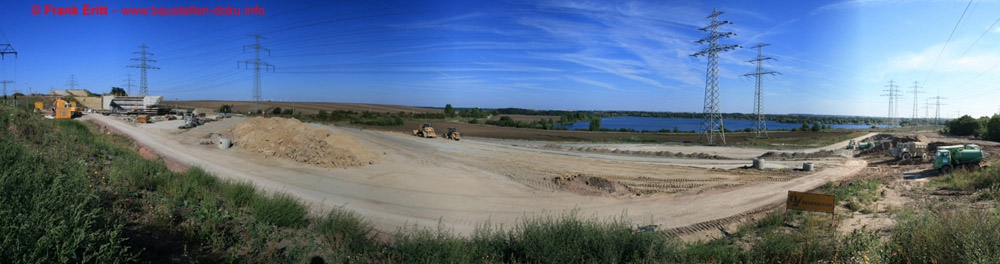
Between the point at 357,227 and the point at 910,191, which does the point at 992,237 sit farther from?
the point at 910,191

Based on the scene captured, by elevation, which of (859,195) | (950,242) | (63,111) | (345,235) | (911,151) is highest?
(63,111)

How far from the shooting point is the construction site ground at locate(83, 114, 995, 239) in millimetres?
9617

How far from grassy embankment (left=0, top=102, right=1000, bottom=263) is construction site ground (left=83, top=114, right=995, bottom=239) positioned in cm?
110

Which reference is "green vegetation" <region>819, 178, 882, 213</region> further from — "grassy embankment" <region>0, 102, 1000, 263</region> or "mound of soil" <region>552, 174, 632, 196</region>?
"mound of soil" <region>552, 174, 632, 196</region>

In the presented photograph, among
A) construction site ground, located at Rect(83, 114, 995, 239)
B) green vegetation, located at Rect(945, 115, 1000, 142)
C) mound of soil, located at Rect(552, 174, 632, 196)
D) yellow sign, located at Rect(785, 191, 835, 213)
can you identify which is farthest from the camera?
green vegetation, located at Rect(945, 115, 1000, 142)

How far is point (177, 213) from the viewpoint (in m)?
5.34

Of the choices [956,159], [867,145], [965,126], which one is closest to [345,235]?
[956,159]

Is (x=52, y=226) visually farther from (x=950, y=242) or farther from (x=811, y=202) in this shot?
(x=811, y=202)

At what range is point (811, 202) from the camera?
7648 mm

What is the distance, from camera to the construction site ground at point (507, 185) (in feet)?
31.6

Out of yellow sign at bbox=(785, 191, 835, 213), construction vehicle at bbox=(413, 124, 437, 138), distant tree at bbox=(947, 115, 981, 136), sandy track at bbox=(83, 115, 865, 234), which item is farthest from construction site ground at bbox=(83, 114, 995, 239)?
distant tree at bbox=(947, 115, 981, 136)

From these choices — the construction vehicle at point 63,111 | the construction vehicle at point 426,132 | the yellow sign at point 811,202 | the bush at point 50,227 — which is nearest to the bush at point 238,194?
the bush at point 50,227

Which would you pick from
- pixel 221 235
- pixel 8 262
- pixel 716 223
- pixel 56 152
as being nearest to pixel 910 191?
pixel 716 223

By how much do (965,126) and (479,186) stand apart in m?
57.7
